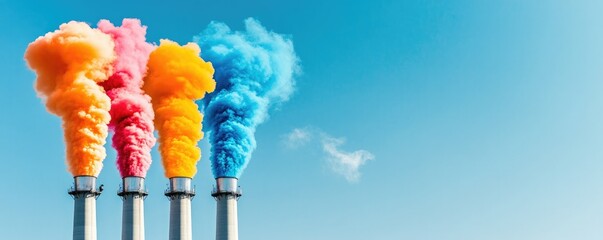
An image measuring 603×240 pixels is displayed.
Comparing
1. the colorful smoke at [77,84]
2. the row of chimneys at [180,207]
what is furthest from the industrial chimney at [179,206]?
the colorful smoke at [77,84]

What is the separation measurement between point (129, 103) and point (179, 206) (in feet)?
46.7

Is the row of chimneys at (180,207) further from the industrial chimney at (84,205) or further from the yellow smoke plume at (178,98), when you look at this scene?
the industrial chimney at (84,205)

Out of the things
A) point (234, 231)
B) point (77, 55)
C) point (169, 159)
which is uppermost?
point (77, 55)

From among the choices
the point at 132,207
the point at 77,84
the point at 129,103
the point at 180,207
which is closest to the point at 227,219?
the point at 180,207

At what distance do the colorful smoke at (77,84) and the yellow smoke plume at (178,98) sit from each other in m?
9.87

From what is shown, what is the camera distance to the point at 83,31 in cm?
10925

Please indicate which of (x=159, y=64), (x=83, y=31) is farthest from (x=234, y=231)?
(x=83, y=31)

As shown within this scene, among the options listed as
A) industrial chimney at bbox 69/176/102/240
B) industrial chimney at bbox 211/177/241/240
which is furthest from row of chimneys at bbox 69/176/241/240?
industrial chimney at bbox 69/176/102/240

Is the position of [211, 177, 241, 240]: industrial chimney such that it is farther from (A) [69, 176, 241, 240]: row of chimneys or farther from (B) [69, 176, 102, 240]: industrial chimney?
(B) [69, 176, 102, 240]: industrial chimney

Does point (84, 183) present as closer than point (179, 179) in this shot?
Yes

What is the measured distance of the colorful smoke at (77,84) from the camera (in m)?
109

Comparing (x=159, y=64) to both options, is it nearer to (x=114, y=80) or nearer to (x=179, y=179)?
(x=114, y=80)

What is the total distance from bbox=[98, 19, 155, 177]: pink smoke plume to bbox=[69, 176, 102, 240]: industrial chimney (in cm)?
686

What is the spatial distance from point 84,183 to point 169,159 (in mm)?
12107
